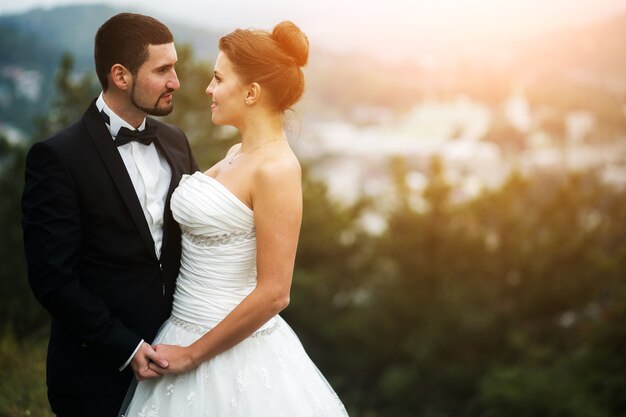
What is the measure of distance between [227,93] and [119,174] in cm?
50

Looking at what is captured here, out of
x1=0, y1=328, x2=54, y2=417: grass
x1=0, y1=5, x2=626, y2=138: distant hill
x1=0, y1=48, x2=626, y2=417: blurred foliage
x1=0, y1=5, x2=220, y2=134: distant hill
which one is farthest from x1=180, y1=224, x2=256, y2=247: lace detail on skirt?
x1=0, y1=5, x2=220, y2=134: distant hill

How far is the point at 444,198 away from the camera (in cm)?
1376

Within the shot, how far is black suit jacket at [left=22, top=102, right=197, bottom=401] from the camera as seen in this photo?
7.15ft

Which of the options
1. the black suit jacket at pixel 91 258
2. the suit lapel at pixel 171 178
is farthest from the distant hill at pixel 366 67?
the black suit jacket at pixel 91 258

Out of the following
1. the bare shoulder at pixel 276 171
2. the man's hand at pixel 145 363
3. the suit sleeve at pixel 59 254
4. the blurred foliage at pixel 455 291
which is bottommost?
the blurred foliage at pixel 455 291

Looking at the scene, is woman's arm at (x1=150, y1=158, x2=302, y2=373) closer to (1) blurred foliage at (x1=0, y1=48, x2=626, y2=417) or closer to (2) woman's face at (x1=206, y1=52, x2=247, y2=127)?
(2) woman's face at (x1=206, y1=52, x2=247, y2=127)

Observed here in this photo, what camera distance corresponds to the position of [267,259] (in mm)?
2158

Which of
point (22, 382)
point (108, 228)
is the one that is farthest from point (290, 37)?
point (22, 382)

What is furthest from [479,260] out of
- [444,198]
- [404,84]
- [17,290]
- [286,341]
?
[404,84]

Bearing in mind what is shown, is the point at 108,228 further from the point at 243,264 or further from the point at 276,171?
the point at 276,171

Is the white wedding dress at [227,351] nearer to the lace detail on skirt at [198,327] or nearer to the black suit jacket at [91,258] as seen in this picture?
the lace detail on skirt at [198,327]

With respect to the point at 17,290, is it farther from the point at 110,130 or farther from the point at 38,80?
the point at 38,80

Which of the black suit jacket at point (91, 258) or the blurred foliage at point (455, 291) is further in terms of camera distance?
the blurred foliage at point (455, 291)

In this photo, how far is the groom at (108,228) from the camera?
219cm
